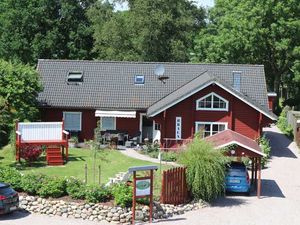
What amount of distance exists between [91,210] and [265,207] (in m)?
8.34

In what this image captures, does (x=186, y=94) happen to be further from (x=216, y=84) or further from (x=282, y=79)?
(x=282, y=79)

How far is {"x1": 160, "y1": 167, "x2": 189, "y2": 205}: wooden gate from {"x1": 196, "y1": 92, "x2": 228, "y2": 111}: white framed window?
1355 centimetres

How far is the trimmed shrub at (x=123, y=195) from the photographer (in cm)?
2492

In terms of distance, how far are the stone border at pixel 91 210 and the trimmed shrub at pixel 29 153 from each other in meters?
7.59

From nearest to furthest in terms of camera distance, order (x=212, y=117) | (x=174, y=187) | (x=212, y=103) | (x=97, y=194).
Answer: (x=97, y=194)
(x=174, y=187)
(x=212, y=103)
(x=212, y=117)

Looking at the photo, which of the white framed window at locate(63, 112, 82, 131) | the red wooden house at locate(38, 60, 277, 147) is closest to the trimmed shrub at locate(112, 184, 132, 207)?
the red wooden house at locate(38, 60, 277, 147)

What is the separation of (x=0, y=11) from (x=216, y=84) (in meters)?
38.8

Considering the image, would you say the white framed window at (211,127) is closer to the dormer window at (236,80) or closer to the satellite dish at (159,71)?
the dormer window at (236,80)

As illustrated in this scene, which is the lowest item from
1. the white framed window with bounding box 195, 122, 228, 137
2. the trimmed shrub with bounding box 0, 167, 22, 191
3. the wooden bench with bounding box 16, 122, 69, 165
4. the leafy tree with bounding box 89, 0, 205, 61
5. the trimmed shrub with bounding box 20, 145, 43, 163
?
the trimmed shrub with bounding box 0, 167, 22, 191

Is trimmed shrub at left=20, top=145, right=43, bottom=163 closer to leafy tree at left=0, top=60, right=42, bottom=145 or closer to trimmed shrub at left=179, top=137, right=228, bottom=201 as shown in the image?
leafy tree at left=0, top=60, right=42, bottom=145

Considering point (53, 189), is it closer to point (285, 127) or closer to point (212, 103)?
point (212, 103)

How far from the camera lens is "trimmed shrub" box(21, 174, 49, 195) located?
2620cm

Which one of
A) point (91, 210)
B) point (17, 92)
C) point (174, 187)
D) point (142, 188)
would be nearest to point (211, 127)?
point (17, 92)

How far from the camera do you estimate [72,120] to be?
43.4 m
